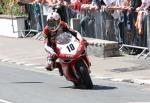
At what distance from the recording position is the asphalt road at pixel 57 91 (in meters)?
12.2

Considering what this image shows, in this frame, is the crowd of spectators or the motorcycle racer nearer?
the motorcycle racer

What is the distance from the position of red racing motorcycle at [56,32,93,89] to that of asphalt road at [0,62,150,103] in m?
0.23

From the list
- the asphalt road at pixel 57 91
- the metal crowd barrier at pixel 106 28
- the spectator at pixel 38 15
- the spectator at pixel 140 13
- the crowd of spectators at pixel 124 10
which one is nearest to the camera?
the asphalt road at pixel 57 91

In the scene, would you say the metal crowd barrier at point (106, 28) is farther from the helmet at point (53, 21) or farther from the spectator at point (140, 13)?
the helmet at point (53, 21)

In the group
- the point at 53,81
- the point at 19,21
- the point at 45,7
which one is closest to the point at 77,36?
the point at 53,81

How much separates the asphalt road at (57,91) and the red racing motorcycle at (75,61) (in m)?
0.23

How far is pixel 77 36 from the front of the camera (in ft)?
46.0

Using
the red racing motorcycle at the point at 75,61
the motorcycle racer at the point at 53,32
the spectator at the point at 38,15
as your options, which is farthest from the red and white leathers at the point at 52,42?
the spectator at the point at 38,15

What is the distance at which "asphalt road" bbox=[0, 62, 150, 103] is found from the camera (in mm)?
12188

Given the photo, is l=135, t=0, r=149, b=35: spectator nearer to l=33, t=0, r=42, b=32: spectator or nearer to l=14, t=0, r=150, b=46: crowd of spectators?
l=14, t=0, r=150, b=46: crowd of spectators

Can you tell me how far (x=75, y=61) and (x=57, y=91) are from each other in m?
0.79

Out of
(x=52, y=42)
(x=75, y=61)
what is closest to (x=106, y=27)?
(x=52, y=42)

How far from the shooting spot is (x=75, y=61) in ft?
45.0

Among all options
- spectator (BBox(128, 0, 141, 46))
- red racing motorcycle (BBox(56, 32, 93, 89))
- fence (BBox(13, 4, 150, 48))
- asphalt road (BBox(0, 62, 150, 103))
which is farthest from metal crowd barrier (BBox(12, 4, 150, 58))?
red racing motorcycle (BBox(56, 32, 93, 89))
